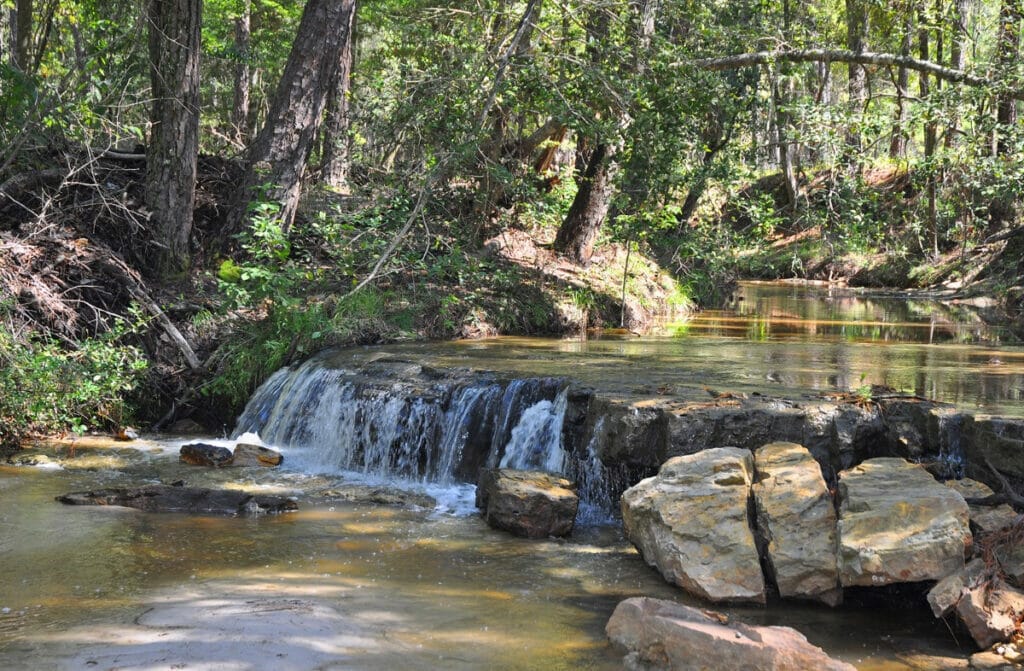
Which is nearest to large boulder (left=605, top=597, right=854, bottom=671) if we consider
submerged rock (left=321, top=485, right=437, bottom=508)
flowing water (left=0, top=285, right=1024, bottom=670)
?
flowing water (left=0, top=285, right=1024, bottom=670)

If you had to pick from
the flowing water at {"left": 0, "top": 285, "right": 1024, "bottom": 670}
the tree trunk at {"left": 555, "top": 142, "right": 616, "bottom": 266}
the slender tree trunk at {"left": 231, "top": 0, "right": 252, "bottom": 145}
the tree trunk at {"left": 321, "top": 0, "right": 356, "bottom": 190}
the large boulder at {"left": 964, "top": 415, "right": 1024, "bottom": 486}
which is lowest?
the flowing water at {"left": 0, "top": 285, "right": 1024, "bottom": 670}

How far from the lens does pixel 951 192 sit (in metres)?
22.2

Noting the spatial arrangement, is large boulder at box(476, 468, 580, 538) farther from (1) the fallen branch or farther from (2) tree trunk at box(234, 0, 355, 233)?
(1) the fallen branch

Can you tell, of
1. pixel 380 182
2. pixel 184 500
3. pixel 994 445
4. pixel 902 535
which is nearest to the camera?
pixel 902 535

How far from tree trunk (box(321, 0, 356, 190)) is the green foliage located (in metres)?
4.78

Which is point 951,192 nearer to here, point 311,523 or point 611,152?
point 611,152

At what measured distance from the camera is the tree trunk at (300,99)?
534 inches

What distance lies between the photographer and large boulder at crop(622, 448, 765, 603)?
592 cm

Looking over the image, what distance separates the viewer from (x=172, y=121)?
41.5 ft

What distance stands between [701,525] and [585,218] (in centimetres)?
1082

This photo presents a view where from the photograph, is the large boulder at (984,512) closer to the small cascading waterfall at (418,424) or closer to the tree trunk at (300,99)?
the small cascading waterfall at (418,424)

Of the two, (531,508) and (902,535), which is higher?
(902,535)

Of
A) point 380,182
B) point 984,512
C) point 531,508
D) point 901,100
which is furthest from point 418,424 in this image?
point 901,100

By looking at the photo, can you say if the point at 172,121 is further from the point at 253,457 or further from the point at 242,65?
the point at 242,65
